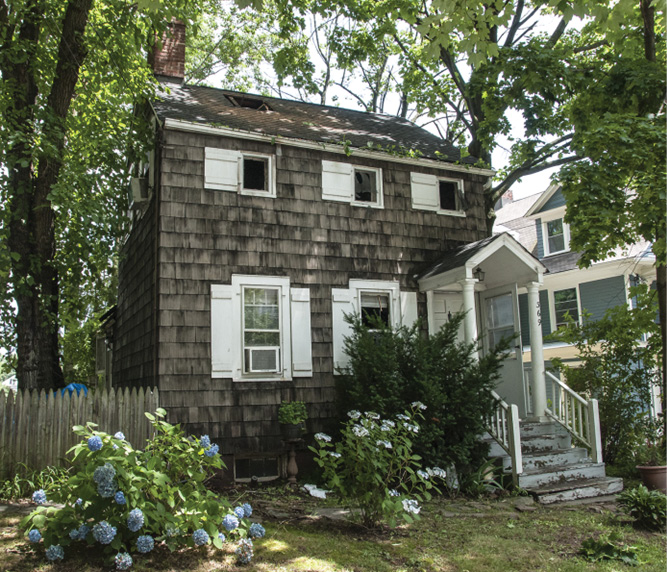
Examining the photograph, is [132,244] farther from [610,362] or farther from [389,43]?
[389,43]

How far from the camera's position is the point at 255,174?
11.0 metres

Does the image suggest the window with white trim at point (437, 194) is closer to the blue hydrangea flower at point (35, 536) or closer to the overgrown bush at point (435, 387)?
the overgrown bush at point (435, 387)

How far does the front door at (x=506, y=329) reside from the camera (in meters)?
11.3

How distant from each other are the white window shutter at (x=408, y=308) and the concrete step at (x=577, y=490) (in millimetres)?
3729

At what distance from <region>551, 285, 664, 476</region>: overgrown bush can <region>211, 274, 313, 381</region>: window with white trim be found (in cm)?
509

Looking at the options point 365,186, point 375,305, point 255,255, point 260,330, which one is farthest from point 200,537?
point 365,186

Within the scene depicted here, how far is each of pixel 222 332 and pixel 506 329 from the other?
219 inches

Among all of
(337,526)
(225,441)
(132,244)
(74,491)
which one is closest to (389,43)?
(132,244)

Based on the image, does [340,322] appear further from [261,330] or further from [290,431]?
[290,431]

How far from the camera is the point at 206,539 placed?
4.84m

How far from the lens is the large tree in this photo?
34.9 ft

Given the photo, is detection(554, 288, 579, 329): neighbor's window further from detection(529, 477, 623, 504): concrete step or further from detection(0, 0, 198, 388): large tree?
detection(0, 0, 198, 388): large tree

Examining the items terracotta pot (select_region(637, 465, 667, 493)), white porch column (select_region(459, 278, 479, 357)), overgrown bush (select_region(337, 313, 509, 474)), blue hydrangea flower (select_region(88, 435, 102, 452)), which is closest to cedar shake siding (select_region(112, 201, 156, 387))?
overgrown bush (select_region(337, 313, 509, 474))

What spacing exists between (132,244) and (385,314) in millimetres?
5818
